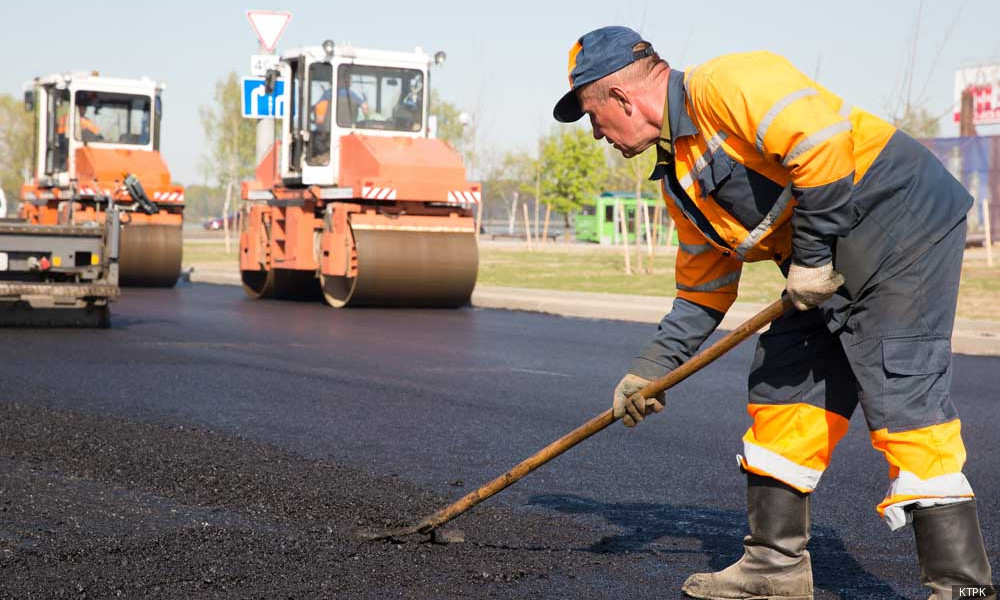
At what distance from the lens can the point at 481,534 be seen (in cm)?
454

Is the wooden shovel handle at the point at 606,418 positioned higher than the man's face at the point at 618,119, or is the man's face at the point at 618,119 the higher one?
the man's face at the point at 618,119

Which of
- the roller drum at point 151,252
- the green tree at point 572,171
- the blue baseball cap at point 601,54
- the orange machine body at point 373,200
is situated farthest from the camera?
the green tree at point 572,171

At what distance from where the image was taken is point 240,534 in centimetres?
441

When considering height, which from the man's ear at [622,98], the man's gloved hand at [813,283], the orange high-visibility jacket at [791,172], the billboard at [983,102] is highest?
the billboard at [983,102]

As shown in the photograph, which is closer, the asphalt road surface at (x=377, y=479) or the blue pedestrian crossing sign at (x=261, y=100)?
the asphalt road surface at (x=377, y=479)

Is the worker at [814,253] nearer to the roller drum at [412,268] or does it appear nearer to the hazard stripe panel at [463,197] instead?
the roller drum at [412,268]

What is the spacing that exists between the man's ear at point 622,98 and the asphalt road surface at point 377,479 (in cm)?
137

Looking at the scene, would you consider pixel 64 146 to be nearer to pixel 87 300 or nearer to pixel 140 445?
pixel 87 300

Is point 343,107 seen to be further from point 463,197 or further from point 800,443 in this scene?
point 800,443

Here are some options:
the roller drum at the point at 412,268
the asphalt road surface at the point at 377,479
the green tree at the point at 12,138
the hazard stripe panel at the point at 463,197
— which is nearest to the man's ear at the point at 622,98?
the asphalt road surface at the point at 377,479

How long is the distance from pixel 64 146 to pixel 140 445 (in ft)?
47.1

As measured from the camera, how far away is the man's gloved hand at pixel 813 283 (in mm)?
3316

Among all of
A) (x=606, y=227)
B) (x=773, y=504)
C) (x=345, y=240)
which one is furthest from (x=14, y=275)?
(x=606, y=227)

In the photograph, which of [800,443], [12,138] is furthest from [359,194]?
[12,138]
